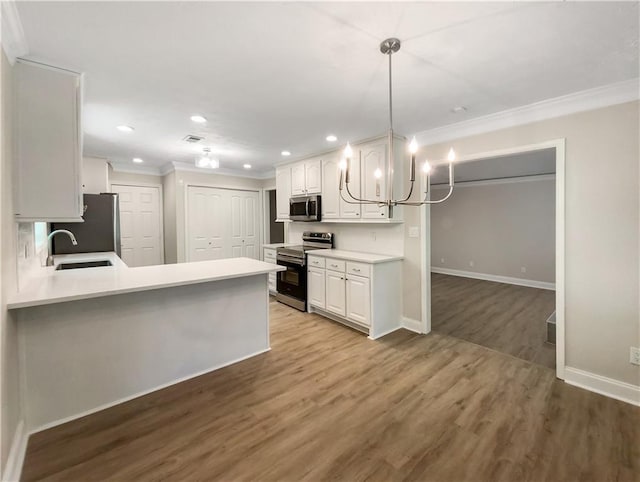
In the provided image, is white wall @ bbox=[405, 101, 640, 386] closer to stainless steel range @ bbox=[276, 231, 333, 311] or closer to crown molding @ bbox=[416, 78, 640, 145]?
crown molding @ bbox=[416, 78, 640, 145]

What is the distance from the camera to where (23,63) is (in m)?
1.93

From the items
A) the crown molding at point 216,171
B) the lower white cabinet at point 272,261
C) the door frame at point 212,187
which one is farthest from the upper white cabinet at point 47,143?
the door frame at point 212,187

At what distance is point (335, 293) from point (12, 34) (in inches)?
138

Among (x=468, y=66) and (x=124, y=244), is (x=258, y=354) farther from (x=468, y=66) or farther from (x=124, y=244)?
(x=124, y=244)

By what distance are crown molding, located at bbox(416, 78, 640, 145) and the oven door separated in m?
2.43

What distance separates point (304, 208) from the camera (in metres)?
4.68

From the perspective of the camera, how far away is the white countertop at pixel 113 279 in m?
1.86

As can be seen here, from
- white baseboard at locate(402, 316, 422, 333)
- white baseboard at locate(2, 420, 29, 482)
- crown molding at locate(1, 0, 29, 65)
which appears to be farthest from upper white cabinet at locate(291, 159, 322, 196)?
white baseboard at locate(2, 420, 29, 482)

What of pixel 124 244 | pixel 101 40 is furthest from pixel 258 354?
pixel 124 244

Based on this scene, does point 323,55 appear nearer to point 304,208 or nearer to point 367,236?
point 367,236

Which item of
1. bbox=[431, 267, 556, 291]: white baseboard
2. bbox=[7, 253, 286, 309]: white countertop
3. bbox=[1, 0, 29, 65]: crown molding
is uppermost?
bbox=[1, 0, 29, 65]: crown molding

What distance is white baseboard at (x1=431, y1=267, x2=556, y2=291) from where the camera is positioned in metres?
5.91

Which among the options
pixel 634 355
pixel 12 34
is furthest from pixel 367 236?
pixel 12 34

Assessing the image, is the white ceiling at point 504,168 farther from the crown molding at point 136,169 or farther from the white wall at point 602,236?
the crown molding at point 136,169
